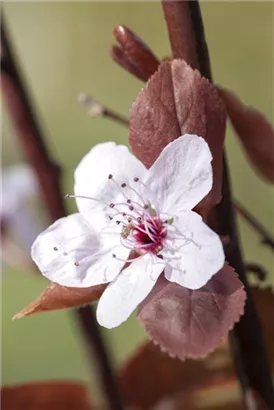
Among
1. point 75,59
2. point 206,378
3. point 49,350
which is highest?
point 75,59

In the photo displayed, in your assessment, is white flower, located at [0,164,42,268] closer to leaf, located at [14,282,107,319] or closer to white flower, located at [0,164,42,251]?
white flower, located at [0,164,42,251]

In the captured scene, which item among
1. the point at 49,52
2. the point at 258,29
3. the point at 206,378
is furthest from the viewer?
the point at 49,52

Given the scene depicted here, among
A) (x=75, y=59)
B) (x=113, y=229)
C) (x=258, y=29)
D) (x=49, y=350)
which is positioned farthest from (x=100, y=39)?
(x=113, y=229)

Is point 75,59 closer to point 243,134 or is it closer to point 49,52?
point 49,52

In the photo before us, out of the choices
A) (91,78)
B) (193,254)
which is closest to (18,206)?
(193,254)

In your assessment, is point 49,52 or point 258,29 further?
point 49,52

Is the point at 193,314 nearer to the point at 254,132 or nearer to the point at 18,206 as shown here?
the point at 254,132

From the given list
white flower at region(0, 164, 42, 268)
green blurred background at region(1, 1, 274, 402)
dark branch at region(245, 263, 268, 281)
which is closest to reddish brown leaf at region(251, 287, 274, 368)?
dark branch at region(245, 263, 268, 281)
